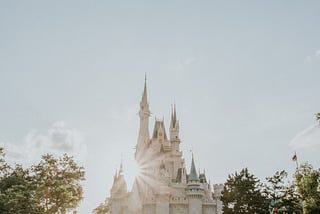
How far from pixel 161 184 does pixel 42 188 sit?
30.0 m

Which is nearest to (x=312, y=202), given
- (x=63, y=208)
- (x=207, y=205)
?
(x=63, y=208)

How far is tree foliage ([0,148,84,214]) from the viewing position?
3428 cm

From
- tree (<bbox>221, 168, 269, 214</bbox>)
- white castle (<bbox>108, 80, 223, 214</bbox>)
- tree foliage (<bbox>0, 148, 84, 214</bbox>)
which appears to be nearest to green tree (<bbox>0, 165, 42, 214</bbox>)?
tree foliage (<bbox>0, 148, 84, 214</bbox>)

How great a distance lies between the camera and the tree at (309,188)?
29.9m

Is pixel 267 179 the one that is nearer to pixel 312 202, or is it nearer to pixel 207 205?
pixel 312 202

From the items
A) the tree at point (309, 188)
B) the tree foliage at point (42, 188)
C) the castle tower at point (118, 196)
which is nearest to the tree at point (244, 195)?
the tree at point (309, 188)

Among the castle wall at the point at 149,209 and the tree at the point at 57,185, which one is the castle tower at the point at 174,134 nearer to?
the castle wall at the point at 149,209

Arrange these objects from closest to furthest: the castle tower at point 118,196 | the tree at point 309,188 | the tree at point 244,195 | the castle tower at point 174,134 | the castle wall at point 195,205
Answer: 1. the tree at point 309,188
2. the tree at point 244,195
3. the castle wall at point 195,205
4. the castle tower at point 118,196
5. the castle tower at point 174,134

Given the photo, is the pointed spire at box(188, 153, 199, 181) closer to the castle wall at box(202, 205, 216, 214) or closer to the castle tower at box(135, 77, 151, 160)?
the castle wall at box(202, 205, 216, 214)

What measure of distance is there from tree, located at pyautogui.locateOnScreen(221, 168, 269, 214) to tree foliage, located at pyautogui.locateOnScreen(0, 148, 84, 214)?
61.1 ft

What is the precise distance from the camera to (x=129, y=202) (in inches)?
2635

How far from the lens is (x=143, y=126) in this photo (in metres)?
77.7

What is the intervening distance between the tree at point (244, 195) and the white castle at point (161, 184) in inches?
923

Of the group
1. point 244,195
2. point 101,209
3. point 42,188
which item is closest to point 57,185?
point 42,188
